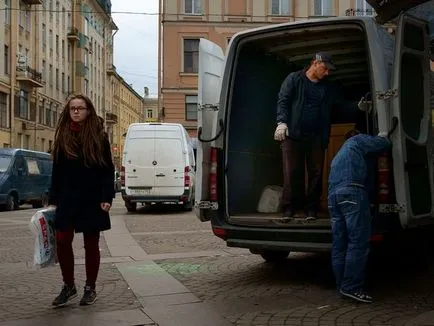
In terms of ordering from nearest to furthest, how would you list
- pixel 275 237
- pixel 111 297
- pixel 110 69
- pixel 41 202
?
pixel 111 297, pixel 275 237, pixel 41 202, pixel 110 69

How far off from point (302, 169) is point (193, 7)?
1460 inches

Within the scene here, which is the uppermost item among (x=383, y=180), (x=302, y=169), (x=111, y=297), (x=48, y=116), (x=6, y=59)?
(x=6, y=59)

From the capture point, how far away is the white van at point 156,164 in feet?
55.5

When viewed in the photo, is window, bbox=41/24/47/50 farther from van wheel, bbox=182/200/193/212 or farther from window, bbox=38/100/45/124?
van wheel, bbox=182/200/193/212

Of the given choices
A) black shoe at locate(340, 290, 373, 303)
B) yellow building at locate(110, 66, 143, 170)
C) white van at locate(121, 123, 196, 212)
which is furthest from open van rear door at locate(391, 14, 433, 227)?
yellow building at locate(110, 66, 143, 170)

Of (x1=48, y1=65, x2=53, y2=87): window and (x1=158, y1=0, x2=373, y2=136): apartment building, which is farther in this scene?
(x1=48, y1=65, x2=53, y2=87): window

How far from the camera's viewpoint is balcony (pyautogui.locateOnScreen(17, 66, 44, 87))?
45.5 meters

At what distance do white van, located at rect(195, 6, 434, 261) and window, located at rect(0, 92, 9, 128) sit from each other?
124ft

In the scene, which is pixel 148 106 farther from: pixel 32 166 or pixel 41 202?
pixel 32 166

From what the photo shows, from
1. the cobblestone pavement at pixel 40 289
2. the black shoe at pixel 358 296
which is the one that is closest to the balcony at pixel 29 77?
the cobblestone pavement at pixel 40 289

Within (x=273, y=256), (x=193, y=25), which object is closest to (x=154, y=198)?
(x=273, y=256)

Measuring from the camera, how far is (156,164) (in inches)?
667

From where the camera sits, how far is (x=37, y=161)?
2519 cm

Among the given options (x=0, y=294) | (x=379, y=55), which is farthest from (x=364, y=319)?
(x=0, y=294)
